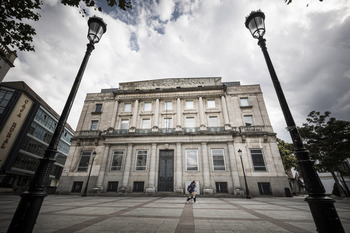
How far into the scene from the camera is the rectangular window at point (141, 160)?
61.7ft

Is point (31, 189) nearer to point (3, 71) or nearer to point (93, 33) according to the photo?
point (93, 33)

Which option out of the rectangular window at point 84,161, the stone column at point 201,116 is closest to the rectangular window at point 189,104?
the stone column at point 201,116

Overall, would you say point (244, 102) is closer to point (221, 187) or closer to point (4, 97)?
point (221, 187)

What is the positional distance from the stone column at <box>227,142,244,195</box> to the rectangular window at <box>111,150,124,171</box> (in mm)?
14312

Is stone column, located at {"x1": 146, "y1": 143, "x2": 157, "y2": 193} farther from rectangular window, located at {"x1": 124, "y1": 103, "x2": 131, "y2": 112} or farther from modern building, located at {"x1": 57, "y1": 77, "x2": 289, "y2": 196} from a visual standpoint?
rectangular window, located at {"x1": 124, "y1": 103, "x2": 131, "y2": 112}

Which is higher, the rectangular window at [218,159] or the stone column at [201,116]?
the stone column at [201,116]

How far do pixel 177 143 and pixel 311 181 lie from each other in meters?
16.6

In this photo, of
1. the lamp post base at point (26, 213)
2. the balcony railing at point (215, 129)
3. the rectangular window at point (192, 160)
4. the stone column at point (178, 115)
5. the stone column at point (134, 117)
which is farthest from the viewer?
the stone column at point (134, 117)

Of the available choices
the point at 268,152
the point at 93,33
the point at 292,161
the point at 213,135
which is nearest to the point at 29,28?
the point at 93,33

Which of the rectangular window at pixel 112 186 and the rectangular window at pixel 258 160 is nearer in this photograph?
the rectangular window at pixel 258 160

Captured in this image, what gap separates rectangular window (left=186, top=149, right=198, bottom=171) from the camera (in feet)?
59.6

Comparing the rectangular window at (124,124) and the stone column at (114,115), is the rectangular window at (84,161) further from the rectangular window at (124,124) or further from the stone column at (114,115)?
the rectangular window at (124,124)

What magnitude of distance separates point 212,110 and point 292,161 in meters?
18.9

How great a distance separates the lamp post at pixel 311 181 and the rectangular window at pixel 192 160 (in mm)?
15854
